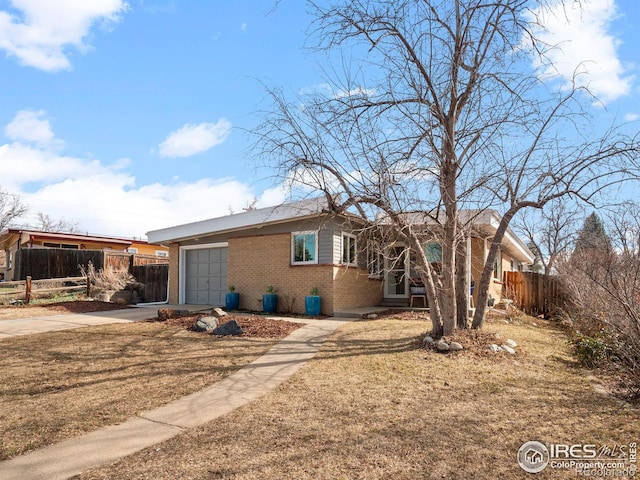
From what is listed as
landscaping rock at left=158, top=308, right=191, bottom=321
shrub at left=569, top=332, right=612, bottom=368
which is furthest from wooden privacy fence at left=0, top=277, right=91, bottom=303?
shrub at left=569, top=332, right=612, bottom=368

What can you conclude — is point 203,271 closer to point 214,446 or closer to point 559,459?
point 214,446

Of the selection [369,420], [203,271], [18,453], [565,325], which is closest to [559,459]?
[369,420]

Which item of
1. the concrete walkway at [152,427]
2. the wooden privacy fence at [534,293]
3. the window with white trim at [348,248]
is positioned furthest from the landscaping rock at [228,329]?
the wooden privacy fence at [534,293]

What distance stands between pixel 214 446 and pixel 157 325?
768cm

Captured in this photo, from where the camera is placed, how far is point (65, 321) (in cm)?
1166

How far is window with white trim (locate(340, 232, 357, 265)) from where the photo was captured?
13.7 m

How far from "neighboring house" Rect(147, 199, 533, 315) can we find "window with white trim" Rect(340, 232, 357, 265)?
0.10 ft

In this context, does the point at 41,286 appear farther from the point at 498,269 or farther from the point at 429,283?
the point at 498,269

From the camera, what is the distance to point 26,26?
27.8 ft

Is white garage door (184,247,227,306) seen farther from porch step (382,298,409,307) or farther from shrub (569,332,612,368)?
shrub (569,332,612,368)

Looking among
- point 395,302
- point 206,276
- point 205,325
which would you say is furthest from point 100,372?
point 395,302

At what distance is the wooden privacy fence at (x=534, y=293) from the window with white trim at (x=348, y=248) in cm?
689

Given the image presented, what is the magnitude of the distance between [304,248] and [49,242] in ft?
67.0

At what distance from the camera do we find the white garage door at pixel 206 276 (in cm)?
1584
